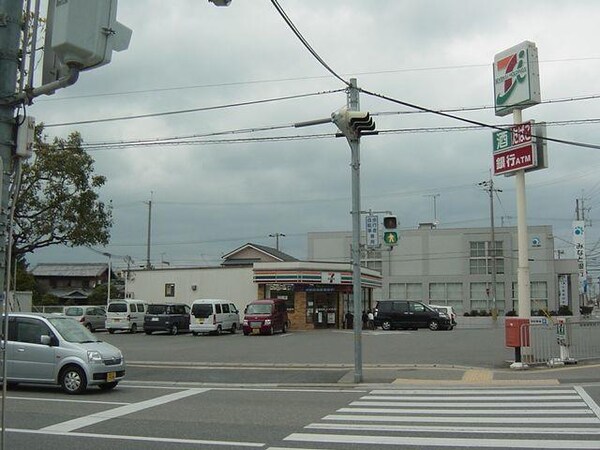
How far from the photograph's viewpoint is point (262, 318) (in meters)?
35.2

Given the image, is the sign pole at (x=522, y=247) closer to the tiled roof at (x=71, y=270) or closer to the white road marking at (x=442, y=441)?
the white road marking at (x=442, y=441)

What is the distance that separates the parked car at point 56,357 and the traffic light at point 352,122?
7608mm

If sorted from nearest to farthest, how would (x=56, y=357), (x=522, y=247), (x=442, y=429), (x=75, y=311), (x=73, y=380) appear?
1. (x=442, y=429)
2. (x=73, y=380)
3. (x=56, y=357)
4. (x=522, y=247)
5. (x=75, y=311)

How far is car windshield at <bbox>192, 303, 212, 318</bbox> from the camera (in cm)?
3600

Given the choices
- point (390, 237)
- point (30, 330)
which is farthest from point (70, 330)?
point (390, 237)

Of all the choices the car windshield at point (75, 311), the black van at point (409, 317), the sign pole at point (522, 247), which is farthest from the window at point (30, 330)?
the black van at point (409, 317)

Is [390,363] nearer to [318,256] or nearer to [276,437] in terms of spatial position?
[276,437]

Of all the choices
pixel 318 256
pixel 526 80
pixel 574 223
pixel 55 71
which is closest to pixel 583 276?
pixel 574 223

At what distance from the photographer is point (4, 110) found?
403cm

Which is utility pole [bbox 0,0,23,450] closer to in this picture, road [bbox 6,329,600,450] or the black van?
road [bbox 6,329,600,450]

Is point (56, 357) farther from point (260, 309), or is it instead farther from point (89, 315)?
point (89, 315)

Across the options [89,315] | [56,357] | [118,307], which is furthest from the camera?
[89,315]

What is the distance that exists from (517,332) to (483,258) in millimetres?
55572

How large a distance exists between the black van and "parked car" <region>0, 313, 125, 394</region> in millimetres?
29311
